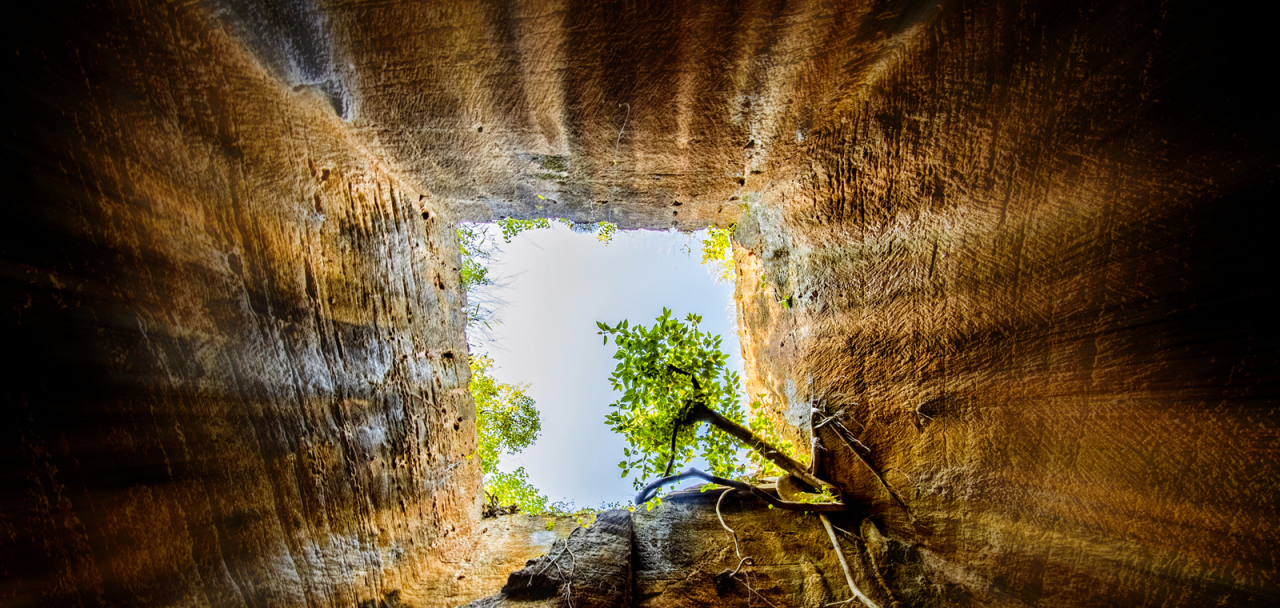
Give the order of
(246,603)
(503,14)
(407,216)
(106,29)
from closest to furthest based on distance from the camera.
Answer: (106,29)
(246,603)
(503,14)
(407,216)

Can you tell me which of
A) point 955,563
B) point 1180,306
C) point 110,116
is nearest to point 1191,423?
point 1180,306

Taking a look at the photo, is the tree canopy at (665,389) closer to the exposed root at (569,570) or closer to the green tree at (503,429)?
the exposed root at (569,570)

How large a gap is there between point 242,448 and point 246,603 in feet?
2.89

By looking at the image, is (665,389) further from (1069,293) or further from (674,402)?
(1069,293)

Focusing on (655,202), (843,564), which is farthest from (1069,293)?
(655,202)

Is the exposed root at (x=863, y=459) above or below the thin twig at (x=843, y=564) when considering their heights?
above

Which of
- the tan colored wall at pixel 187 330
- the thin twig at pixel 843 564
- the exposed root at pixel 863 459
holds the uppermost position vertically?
the tan colored wall at pixel 187 330

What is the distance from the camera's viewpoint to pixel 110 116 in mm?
1980

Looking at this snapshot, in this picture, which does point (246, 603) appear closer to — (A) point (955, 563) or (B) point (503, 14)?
(B) point (503, 14)

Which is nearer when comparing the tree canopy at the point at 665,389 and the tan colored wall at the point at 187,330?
the tan colored wall at the point at 187,330

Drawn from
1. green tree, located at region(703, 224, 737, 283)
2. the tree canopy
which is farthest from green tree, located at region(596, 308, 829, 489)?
green tree, located at region(703, 224, 737, 283)

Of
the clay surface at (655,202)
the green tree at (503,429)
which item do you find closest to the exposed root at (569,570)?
the clay surface at (655,202)

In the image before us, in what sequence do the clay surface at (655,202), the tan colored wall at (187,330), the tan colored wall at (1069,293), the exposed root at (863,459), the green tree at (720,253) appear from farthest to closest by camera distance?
1. the green tree at (720,253)
2. the exposed root at (863,459)
3. the tan colored wall at (1069,293)
4. the clay surface at (655,202)
5. the tan colored wall at (187,330)

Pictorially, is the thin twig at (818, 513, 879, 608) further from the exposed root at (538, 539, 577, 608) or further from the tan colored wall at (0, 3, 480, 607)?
the tan colored wall at (0, 3, 480, 607)
